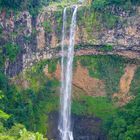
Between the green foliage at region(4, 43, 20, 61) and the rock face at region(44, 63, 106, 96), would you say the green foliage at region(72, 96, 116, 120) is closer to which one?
the rock face at region(44, 63, 106, 96)

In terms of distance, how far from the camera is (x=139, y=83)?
33.5 m

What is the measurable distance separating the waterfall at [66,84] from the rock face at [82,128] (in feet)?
1.14

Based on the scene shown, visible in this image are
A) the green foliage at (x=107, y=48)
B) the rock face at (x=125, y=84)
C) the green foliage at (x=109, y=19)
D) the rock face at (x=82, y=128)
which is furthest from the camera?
the rock face at (x=125, y=84)

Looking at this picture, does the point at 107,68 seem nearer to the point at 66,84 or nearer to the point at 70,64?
the point at 70,64

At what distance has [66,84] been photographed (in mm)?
33844

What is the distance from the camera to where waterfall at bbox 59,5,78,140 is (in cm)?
3312

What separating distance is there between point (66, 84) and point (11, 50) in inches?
175

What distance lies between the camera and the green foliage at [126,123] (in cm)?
2878

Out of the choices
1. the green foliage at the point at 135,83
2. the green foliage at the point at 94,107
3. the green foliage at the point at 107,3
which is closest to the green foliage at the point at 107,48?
the green foliage at the point at 135,83

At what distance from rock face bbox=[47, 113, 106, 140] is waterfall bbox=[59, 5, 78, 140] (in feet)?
1.14

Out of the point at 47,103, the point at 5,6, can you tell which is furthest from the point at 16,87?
the point at 5,6

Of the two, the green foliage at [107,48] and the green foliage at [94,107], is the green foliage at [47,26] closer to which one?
the green foliage at [107,48]

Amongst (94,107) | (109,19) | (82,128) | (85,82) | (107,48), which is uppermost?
(109,19)

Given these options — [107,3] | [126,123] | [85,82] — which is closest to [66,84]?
[85,82]
